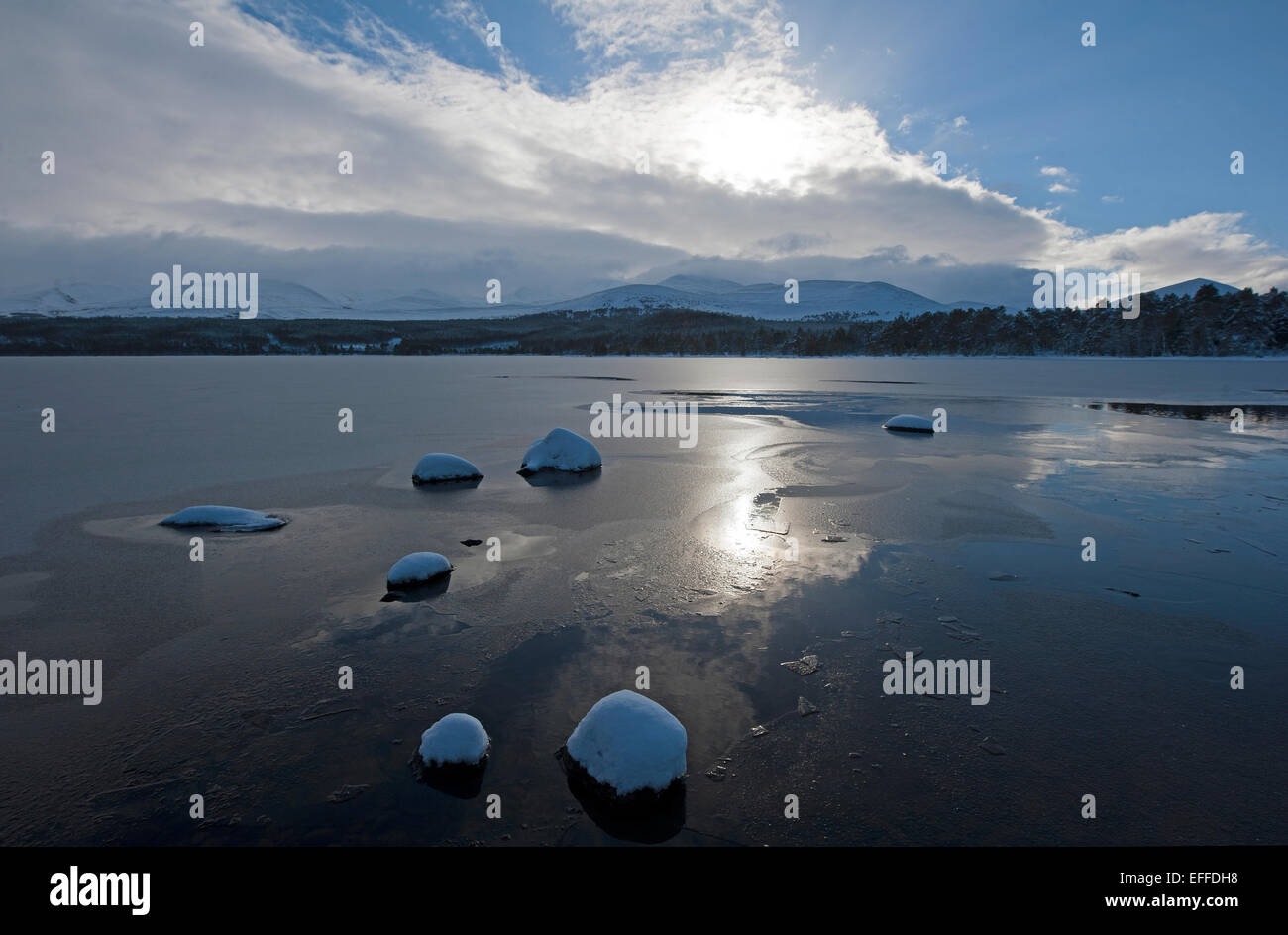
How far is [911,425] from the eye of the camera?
25016 mm

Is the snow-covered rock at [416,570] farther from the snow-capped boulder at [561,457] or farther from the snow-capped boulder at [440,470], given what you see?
the snow-capped boulder at [561,457]

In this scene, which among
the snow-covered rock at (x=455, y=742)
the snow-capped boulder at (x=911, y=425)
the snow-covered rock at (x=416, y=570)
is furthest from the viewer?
the snow-capped boulder at (x=911, y=425)

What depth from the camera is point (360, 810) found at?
470cm

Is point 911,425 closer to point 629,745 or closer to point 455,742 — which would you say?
point 629,745

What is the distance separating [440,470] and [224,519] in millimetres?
5108

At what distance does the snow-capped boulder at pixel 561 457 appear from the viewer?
17594 millimetres

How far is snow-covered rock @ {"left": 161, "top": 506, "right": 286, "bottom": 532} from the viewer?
1171cm

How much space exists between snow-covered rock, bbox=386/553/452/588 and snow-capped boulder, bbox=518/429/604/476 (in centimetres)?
821

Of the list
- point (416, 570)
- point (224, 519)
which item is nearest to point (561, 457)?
point (224, 519)

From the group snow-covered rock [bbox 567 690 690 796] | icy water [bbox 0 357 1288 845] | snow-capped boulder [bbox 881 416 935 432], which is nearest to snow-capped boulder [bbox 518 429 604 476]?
icy water [bbox 0 357 1288 845]

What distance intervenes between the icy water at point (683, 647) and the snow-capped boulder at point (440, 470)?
2.64 ft

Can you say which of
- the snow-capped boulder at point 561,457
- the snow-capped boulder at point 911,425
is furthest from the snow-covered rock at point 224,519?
the snow-capped boulder at point 911,425

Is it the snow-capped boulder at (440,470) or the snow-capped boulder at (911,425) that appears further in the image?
the snow-capped boulder at (911,425)
